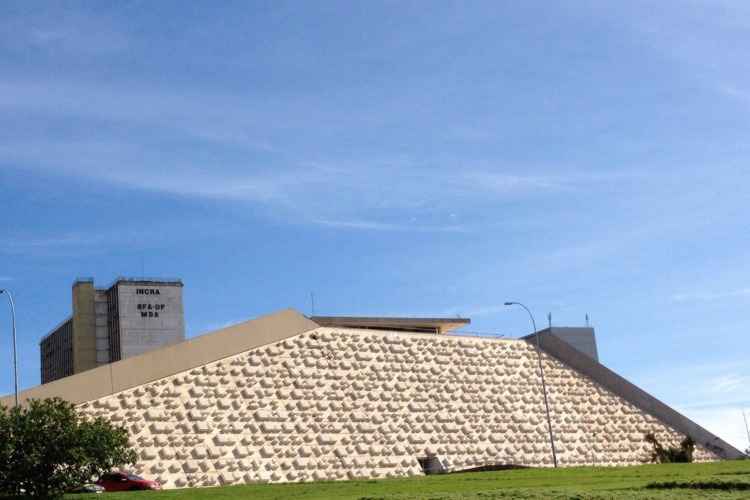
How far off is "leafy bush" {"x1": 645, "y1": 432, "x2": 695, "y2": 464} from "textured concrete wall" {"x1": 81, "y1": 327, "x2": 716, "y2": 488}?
44.9 inches

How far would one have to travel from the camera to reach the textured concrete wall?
39094 mm

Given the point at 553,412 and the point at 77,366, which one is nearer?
the point at 553,412

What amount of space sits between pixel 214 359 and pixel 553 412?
19.8 m

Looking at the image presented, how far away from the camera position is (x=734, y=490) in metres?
20.9

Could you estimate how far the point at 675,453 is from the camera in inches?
2040

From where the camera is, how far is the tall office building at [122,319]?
106 meters

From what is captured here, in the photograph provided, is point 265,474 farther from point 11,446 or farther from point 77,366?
point 77,366

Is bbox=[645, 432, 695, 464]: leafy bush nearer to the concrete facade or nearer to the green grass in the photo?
the concrete facade

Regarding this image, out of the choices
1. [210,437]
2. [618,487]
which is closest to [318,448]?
[210,437]

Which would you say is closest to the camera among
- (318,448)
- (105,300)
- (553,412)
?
(318,448)

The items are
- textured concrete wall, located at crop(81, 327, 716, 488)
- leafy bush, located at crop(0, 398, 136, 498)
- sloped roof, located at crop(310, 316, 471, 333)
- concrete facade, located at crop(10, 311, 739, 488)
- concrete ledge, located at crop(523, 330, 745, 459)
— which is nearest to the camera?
leafy bush, located at crop(0, 398, 136, 498)

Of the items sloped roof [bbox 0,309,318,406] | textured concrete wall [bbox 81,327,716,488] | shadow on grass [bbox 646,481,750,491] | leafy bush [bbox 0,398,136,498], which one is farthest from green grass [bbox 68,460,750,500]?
sloped roof [bbox 0,309,318,406]

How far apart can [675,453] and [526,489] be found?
108 ft

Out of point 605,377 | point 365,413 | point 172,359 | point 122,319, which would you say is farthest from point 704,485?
point 122,319
